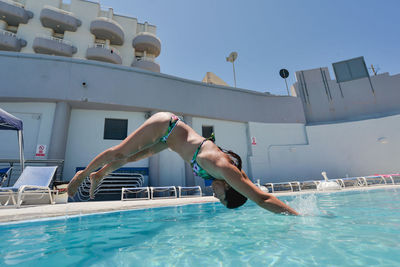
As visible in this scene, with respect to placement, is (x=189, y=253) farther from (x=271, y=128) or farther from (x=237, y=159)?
(x=271, y=128)

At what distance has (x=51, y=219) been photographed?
404 cm

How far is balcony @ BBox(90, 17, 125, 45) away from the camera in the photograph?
18500 mm

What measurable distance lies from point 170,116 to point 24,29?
22.7 meters

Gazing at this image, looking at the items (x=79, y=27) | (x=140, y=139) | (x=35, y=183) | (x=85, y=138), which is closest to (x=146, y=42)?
(x=79, y=27)

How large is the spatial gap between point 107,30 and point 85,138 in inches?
462

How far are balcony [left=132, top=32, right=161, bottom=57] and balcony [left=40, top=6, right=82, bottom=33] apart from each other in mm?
5014

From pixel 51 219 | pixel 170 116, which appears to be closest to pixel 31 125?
pixel 51 219

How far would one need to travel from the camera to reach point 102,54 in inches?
714

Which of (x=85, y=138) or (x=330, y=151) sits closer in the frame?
(x=85, y=138)

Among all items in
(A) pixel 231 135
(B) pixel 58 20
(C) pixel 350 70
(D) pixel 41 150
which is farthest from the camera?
(C) pixel 350 70

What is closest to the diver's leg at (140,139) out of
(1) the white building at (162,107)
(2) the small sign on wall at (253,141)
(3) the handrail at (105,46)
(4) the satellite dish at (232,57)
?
(1) the white building at (162,107)

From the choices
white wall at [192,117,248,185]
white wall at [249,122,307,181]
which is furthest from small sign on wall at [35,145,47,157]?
white wall at [249,122,307,181]

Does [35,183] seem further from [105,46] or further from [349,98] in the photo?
[349,98]

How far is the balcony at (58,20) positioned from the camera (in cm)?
1734
